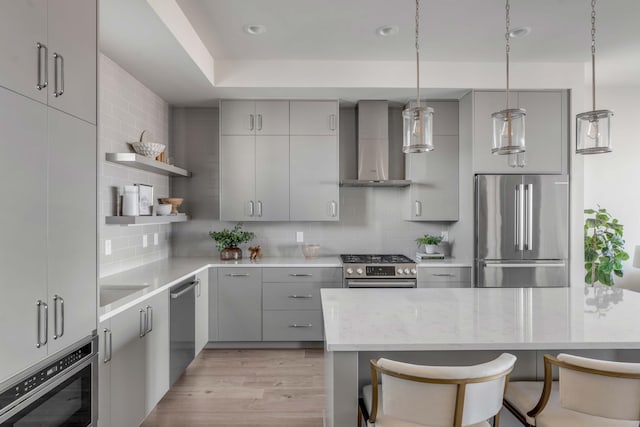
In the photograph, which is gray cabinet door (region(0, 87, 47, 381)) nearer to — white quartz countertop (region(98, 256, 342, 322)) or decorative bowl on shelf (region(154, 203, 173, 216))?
white quartz countertop (region(98, 256, 342, 322))

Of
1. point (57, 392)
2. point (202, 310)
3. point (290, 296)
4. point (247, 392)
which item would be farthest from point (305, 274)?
point (57, 392)

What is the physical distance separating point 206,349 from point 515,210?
3.25 m

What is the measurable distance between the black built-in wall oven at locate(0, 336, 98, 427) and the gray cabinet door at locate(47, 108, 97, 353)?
0.08 meters

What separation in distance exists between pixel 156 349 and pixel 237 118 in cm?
240

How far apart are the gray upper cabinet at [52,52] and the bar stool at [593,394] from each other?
2.08 metres

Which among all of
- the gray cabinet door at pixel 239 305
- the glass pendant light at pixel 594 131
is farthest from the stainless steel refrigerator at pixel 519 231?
the gray cabinet door at pixel 239 305

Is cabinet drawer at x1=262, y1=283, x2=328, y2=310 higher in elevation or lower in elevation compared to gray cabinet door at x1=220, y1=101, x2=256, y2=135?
lower

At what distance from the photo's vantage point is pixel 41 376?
144 cm

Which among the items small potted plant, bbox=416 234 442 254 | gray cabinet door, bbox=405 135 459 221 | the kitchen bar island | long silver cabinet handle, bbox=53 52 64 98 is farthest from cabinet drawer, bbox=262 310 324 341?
long silver cabinet handle, bbox=53 52 64 98

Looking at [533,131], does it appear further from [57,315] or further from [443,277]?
[57,315]

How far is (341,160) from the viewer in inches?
172

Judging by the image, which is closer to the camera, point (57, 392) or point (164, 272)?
point (57, 392)

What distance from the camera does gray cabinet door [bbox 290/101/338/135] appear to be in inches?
160

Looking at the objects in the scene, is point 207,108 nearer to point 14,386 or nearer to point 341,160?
point 341,160
